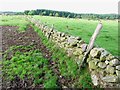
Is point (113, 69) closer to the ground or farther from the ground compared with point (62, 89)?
farther from the ground

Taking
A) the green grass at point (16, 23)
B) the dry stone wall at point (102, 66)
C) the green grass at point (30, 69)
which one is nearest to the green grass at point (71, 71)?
the dry stone wall at point (102, 66)

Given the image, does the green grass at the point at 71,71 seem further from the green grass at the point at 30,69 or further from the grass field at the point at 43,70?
the green grass at the point at 30,69

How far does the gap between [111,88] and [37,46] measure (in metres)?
10.1

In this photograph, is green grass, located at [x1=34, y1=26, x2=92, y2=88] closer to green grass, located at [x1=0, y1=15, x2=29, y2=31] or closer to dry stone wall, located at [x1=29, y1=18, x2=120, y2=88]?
dry stone wall, located at [x1=29, y1=18, x2=120, y2=88]

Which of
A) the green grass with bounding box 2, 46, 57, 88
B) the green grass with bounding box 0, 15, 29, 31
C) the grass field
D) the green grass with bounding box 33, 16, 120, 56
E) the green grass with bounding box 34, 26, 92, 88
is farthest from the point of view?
the green grass with bounding box 0, 15, 29, 31

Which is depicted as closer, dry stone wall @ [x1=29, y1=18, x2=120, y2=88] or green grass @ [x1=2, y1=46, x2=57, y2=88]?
dry stone wall @ [x1=29, y1=18, x2=120, y2=88]

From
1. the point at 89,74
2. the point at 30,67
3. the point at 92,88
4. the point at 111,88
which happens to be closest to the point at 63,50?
the point at 30,67

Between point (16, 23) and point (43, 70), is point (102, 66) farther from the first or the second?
point (16, 23)

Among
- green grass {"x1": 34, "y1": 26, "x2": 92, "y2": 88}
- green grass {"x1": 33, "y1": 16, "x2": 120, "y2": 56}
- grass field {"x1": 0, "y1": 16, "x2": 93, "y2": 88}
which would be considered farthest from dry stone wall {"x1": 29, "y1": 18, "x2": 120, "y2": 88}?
green grass {"x1": 33, "y1": 16, "x2": 120, "y2": 56}

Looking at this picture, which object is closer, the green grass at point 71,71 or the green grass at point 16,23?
the green grass at point 71,71

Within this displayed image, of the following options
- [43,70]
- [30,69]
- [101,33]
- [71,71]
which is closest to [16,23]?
[101,33]

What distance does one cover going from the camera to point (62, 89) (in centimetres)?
961

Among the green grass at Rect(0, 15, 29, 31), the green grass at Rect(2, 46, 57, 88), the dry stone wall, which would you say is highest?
the green grass at Rect(0, 15, 29, 31)

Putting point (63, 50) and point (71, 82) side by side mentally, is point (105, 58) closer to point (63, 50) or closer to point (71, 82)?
point (71, 82)
